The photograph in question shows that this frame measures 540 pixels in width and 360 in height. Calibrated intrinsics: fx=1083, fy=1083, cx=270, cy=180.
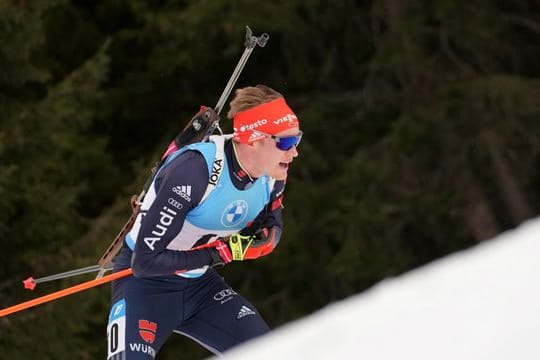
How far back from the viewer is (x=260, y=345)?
2.21m

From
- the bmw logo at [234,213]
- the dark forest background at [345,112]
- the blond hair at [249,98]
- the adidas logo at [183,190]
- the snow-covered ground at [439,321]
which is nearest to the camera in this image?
A: the snow-covered ground at [439,321]

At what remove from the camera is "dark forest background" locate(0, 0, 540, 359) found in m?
14.2

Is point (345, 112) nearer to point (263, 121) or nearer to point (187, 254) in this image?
point (263, 121)

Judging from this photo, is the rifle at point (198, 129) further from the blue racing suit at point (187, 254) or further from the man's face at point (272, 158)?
the man's face at point (272, 158)

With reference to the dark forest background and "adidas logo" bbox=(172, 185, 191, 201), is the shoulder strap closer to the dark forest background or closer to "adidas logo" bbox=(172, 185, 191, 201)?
"adidas logo" bbox=(172, 185, 191, 201)

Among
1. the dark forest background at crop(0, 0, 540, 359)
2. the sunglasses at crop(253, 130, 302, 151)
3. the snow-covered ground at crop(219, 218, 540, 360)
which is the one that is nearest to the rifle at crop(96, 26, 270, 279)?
the sunglasses at crop(253, 130, 302, 151)

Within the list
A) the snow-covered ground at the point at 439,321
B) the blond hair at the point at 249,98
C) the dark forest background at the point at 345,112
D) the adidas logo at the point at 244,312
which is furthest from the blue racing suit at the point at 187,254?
the dark forest background at the point at 345,112

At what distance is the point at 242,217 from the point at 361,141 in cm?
1123

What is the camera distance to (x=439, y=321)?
2.19 meters

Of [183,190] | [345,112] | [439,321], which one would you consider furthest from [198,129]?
[345,112]

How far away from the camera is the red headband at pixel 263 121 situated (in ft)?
15.0

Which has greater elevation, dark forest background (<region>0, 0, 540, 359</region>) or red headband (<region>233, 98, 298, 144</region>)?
red headband (<region>233, 98, 298, 144</region>)

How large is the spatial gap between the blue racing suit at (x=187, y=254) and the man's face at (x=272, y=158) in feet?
0.32

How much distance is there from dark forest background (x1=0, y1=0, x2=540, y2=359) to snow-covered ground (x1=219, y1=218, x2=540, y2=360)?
10.6m
